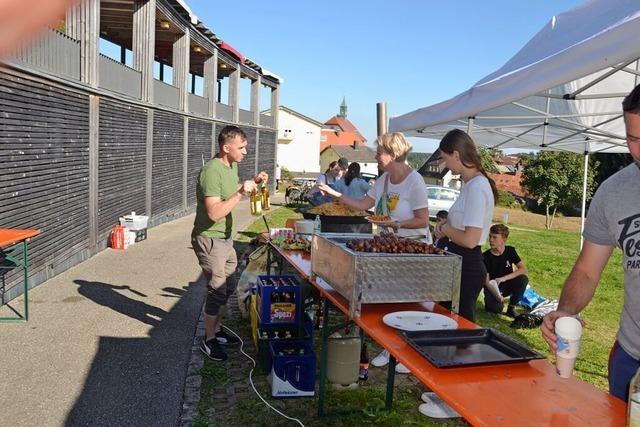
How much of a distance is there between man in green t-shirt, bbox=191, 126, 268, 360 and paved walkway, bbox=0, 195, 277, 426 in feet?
1.95

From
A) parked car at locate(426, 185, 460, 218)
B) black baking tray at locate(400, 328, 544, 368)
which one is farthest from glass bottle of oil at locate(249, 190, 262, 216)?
parked car at locate(426, 185, 460, 218)

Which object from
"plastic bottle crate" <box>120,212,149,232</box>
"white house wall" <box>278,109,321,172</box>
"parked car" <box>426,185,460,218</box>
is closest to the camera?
"plastic bottle crate" <box>120,212,149,232</box>

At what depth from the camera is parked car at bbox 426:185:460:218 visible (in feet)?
67.8

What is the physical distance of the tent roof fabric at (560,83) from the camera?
3219 millimetres

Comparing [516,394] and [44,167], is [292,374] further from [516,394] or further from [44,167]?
[44,167]

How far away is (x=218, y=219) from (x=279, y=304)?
0.93m

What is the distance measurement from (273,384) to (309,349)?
0.43 m

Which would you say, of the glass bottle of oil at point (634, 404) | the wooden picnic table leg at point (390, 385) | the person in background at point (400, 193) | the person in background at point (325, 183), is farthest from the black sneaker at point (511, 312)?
the glass bottle of oil at point (634, 404)

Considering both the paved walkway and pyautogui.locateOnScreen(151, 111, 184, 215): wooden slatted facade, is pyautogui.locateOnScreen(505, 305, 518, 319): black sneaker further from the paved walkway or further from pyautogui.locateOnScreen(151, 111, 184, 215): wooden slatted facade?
pyautogui.locateOnScreen(151, 111, 184, 215): wooden slatted facade

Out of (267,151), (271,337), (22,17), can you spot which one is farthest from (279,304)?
(267,151)

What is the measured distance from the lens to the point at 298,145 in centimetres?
5534

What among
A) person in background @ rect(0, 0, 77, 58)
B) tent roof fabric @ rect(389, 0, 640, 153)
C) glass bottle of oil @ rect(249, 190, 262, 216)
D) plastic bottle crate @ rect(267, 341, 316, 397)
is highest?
tent roof fabric @ rect(389, 0, 640, 153)

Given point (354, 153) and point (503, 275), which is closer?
point (503, 275)

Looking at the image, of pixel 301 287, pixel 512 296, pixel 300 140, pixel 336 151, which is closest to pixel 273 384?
pixel 301 287
